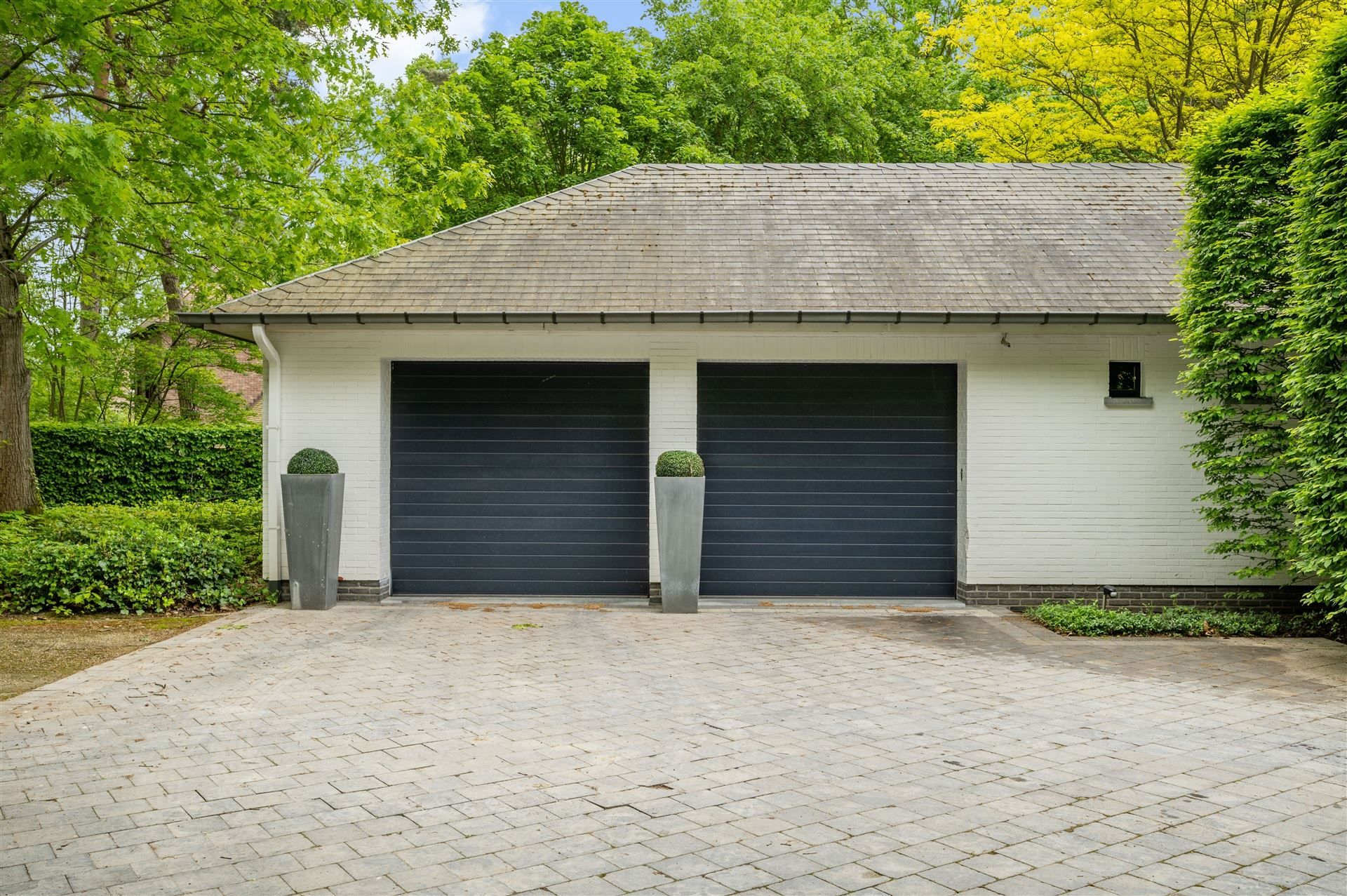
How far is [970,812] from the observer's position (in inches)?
169

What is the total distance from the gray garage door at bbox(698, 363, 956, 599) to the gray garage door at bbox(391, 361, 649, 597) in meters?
0.87

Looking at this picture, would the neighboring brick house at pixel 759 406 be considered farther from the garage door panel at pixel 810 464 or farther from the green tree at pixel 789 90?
the green tree at pixel 789 90

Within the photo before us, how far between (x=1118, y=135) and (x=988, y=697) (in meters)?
17.5

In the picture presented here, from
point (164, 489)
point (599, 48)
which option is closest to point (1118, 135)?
point (599, 48)

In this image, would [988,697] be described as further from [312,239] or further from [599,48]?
[599,48]

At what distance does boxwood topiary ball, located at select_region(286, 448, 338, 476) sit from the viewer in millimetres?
9766

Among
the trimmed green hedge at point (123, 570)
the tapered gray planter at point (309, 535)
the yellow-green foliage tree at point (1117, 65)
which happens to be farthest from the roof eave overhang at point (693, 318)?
the yellow-green foliage tree at point (1117, 65)

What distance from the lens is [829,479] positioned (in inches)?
423

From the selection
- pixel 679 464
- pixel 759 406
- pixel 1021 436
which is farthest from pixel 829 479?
pixel 1021 436

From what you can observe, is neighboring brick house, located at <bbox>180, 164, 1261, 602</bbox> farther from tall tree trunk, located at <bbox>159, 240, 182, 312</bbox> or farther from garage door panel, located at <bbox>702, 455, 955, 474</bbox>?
tall tree trunk, located at <bbox>159, 240, 182, 312</bbox>

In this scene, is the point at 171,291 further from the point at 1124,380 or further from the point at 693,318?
the point at 1124,380

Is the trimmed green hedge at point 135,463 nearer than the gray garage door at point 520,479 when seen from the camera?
No

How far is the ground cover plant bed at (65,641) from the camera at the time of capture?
Answer: 6930 mm

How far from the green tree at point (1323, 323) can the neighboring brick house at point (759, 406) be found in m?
2.02
